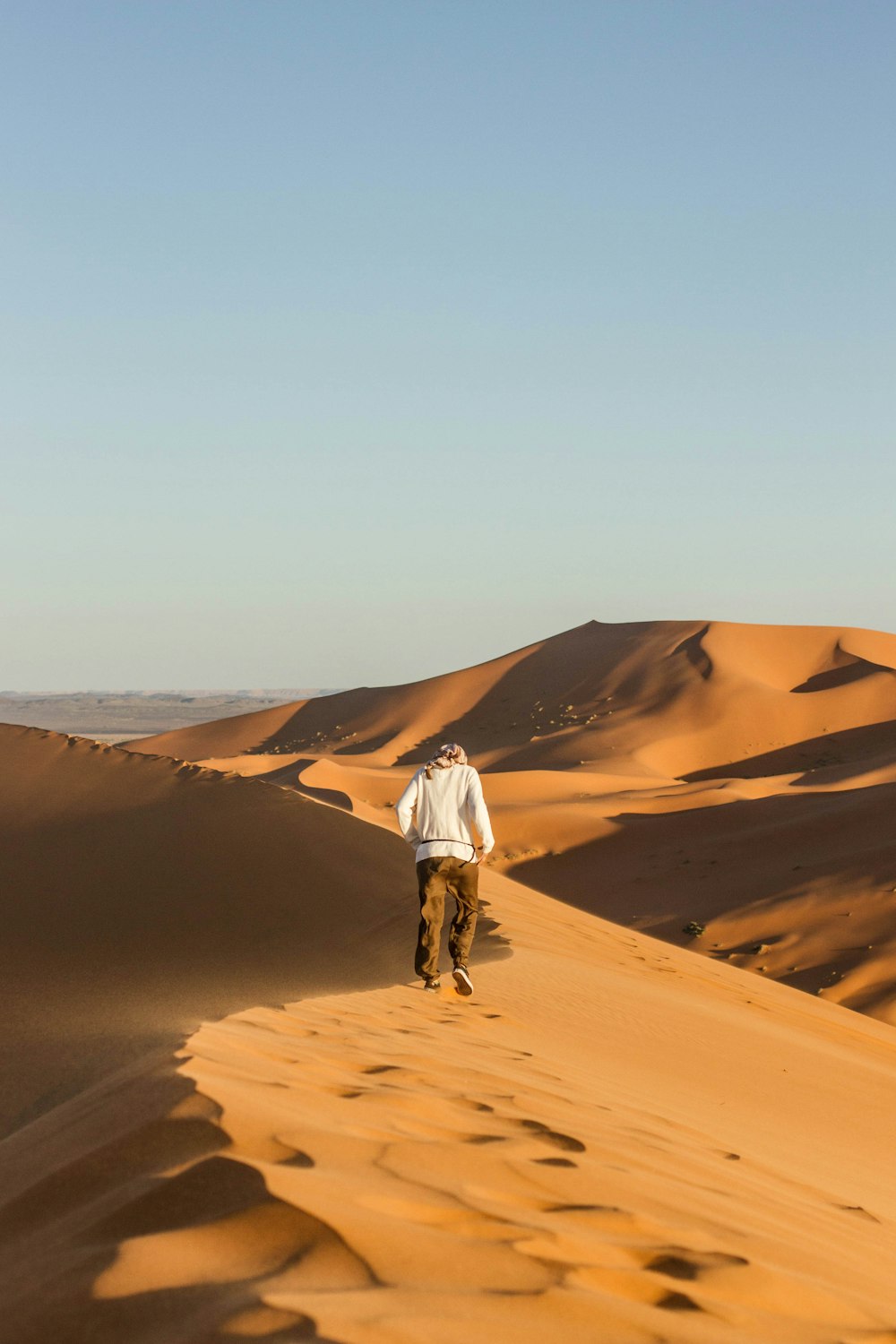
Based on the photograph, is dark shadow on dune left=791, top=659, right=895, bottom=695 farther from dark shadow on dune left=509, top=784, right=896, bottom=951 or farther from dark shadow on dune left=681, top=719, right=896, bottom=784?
dark shadow on dune left=509, top=784, right=896, bottom=951

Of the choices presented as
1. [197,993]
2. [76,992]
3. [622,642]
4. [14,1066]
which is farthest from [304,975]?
[622,642]

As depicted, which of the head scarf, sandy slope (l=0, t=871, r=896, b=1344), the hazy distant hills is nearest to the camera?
sandy slope (l=0, t=871, r=896, b=1344)

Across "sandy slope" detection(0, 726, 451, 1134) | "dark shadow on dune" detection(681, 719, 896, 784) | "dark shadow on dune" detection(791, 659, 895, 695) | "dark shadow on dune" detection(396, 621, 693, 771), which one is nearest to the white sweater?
"sandy slope" detection(0, 726, 451, 1134)

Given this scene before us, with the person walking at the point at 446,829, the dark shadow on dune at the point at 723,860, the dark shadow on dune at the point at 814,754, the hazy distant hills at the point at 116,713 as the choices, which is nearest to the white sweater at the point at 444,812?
the person walking at the point at 446,829

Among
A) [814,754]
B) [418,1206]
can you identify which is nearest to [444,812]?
[418,1206]

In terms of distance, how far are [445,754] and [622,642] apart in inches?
1716

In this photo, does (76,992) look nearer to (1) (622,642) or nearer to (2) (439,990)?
(2) (439,990)

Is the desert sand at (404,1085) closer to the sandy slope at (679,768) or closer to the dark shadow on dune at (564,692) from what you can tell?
the sandy slope at (679,768)

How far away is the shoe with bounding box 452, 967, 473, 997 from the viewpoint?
714 centimetres

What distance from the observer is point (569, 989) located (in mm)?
7992

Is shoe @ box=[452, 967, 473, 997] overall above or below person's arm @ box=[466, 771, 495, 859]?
below

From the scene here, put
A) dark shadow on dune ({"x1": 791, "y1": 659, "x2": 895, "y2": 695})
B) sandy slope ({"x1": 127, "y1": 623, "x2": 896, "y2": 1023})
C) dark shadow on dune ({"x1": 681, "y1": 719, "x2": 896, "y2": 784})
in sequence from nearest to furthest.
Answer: sandy slope ({"x1": 127, "y1": 623, "x2": 896, "y2": 1023}), dark shadow on dune ({"x1": 681, "y1": 719, "x2": 896, "y2": 784}), dark shadow on dune ({"x1": 791, "y1": 659, "x2": 895, "y2": 695})

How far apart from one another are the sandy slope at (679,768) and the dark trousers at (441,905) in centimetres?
A: 646

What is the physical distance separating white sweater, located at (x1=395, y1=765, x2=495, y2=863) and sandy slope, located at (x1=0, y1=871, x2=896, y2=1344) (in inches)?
59.3
